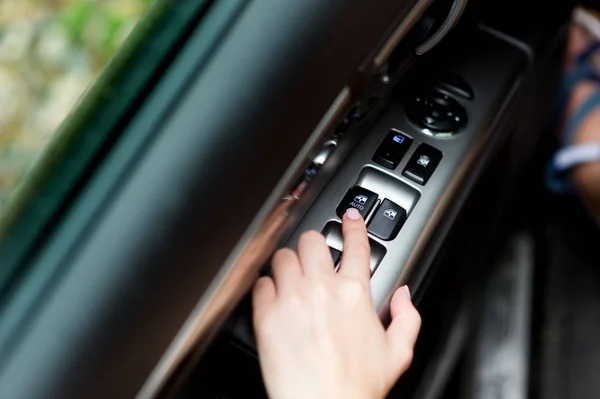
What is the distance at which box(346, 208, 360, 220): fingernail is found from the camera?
57 centimetres

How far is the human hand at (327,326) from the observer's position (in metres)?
0.51

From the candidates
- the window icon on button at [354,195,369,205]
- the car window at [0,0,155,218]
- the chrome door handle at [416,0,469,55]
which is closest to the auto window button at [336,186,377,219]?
the window icon on button at [354,195,369,205]

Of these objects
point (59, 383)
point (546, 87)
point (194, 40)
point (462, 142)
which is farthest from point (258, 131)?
point (546, 87)

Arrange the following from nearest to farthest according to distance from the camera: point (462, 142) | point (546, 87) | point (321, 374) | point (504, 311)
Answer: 1. point (321, 374)
2. point (462, 142)
3. point (546, 87)
4. point (504, 311)

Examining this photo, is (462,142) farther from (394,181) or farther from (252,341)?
(252,341)

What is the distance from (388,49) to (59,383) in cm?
32

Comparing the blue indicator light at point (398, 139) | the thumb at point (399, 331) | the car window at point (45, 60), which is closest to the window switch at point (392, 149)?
the blue indicator light at point (398, 139)

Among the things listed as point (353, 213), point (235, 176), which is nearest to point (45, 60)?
point (235, 176)

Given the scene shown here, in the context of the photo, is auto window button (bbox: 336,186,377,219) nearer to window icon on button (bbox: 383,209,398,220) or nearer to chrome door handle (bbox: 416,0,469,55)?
window icon on button (bbox: 383,209,398,220)

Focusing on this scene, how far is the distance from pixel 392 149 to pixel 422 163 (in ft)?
0.09

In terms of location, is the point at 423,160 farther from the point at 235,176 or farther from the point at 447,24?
the point at 235,176

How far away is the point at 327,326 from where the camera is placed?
528 millimetres

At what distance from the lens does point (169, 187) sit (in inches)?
15.3

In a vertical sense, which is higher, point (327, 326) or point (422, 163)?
point (422, 163)
